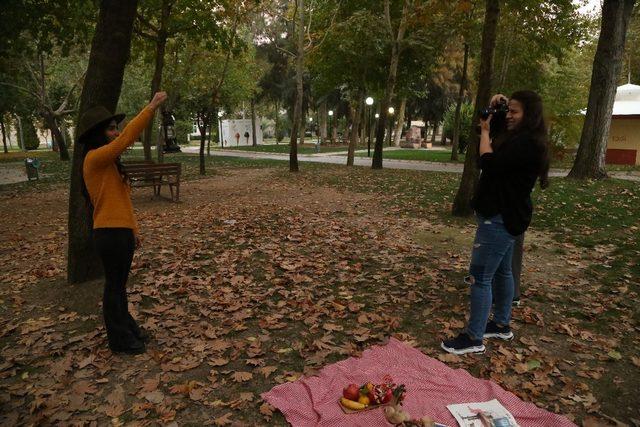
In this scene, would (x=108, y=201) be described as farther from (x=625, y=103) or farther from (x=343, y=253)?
(x=625, y=103)

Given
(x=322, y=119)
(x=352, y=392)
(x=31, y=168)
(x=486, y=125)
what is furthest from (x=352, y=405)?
(x=322, y=119)

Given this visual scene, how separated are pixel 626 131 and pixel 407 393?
26.9 meters

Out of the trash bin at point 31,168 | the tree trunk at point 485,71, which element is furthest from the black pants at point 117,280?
the trash bin at point 31,168

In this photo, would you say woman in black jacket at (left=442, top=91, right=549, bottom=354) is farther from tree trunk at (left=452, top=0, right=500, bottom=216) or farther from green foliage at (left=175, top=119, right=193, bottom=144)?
green foliage at (left=175, top=119, right=193, bottom=144)

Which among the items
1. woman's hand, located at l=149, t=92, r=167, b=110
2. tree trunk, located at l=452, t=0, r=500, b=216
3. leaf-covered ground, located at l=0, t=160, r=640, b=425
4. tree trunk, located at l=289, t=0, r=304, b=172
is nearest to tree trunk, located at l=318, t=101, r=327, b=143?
tree trunk, located at l=289, t=0, r=304, b=172

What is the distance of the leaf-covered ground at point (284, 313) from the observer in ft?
11.8

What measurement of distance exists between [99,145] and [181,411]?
7.79ft

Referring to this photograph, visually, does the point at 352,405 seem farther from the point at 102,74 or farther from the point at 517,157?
the point at 102,74

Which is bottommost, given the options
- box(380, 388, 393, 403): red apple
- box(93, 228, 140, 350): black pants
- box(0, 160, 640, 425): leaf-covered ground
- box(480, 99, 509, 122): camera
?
box(0, 160, 640, 425): leaf-covered ground

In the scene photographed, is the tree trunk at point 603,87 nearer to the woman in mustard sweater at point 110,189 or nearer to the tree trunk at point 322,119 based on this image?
the woman in mustard sweater at point 110,189

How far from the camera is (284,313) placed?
5.10 metres

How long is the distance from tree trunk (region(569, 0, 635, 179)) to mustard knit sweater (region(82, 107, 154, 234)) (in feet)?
51.7

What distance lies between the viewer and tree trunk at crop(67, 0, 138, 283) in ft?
16.9

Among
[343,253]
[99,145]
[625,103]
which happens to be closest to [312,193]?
[343,253]
